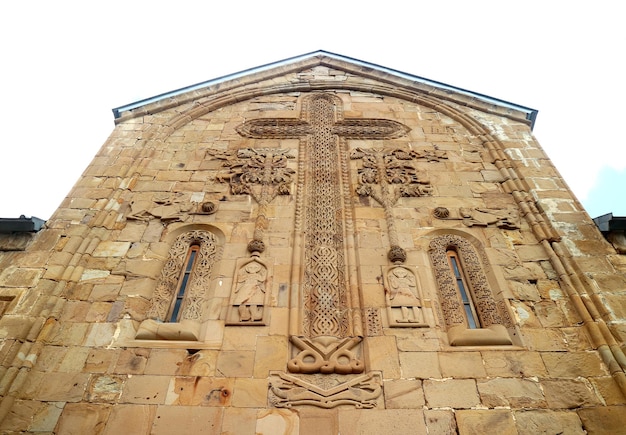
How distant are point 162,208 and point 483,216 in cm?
516

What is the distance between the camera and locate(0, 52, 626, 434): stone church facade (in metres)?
4.11

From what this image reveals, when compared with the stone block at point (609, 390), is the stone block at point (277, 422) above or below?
below

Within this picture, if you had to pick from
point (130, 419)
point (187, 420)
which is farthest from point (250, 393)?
point (130, 419)

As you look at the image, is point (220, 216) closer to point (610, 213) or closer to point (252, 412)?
point (252, 412)

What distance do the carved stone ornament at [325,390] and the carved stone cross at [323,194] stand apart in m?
0.59

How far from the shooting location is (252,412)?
13.3ft

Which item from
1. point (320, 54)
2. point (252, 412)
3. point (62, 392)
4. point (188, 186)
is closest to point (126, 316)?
point (62, 392)

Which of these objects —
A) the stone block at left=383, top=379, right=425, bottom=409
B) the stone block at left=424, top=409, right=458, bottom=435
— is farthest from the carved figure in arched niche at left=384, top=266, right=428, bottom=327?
the stone block at left=424, top=409, right=458, bottom=435

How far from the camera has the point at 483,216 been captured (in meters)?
6.38

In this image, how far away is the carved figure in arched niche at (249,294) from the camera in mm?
4922

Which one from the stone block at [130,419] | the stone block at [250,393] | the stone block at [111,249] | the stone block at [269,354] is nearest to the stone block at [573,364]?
the stone block at [269,354]

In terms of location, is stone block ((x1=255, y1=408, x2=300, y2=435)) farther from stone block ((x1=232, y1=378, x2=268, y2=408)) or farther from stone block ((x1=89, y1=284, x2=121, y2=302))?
stone block ((x1=89, y1=284, x2=121, y2=302))

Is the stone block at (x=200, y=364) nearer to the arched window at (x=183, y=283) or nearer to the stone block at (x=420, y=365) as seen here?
the arched window at (x=183, y=283)

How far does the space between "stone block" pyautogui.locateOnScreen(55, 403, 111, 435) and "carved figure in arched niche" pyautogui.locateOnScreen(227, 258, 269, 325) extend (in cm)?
157
